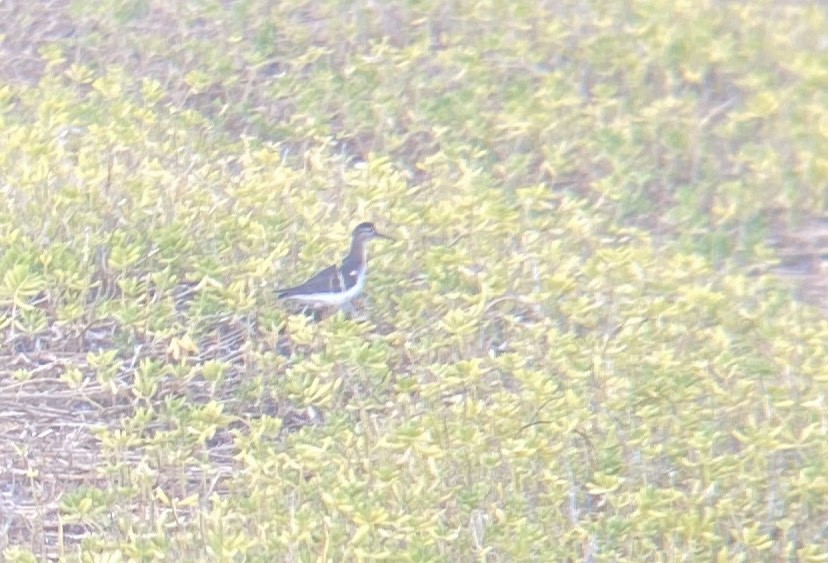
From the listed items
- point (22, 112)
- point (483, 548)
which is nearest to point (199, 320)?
point (483, 548)

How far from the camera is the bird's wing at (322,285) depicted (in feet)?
22.1

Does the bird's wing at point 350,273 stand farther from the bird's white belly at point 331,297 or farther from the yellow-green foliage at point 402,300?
the yellow-green foliage at point 402,300

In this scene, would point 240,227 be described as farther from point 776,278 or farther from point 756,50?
point 756,50

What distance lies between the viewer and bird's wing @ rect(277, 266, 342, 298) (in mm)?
6734

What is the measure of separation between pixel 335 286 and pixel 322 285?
0.15ft

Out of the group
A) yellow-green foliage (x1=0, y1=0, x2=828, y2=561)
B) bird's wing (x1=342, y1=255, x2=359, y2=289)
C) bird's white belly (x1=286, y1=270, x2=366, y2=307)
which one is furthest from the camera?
bird's wing (x1=342, y1=255, x2=359, y2=289)

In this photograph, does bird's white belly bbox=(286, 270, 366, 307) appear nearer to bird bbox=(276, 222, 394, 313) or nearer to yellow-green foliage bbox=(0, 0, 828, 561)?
bird bbox=(276, 222, 394, 313)

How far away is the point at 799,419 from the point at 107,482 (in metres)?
2.21

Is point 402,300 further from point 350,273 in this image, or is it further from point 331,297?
point 331,297

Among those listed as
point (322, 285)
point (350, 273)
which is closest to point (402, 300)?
point (350, 273)

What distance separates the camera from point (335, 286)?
675 cm

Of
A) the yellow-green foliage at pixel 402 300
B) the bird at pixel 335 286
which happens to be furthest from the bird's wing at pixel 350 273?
the yellow-green foliage at pixel 402 300

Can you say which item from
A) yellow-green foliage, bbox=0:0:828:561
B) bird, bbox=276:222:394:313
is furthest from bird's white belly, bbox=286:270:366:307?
yellow-green foliage, bbox=0:0:828:561

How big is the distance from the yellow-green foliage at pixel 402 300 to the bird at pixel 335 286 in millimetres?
96
